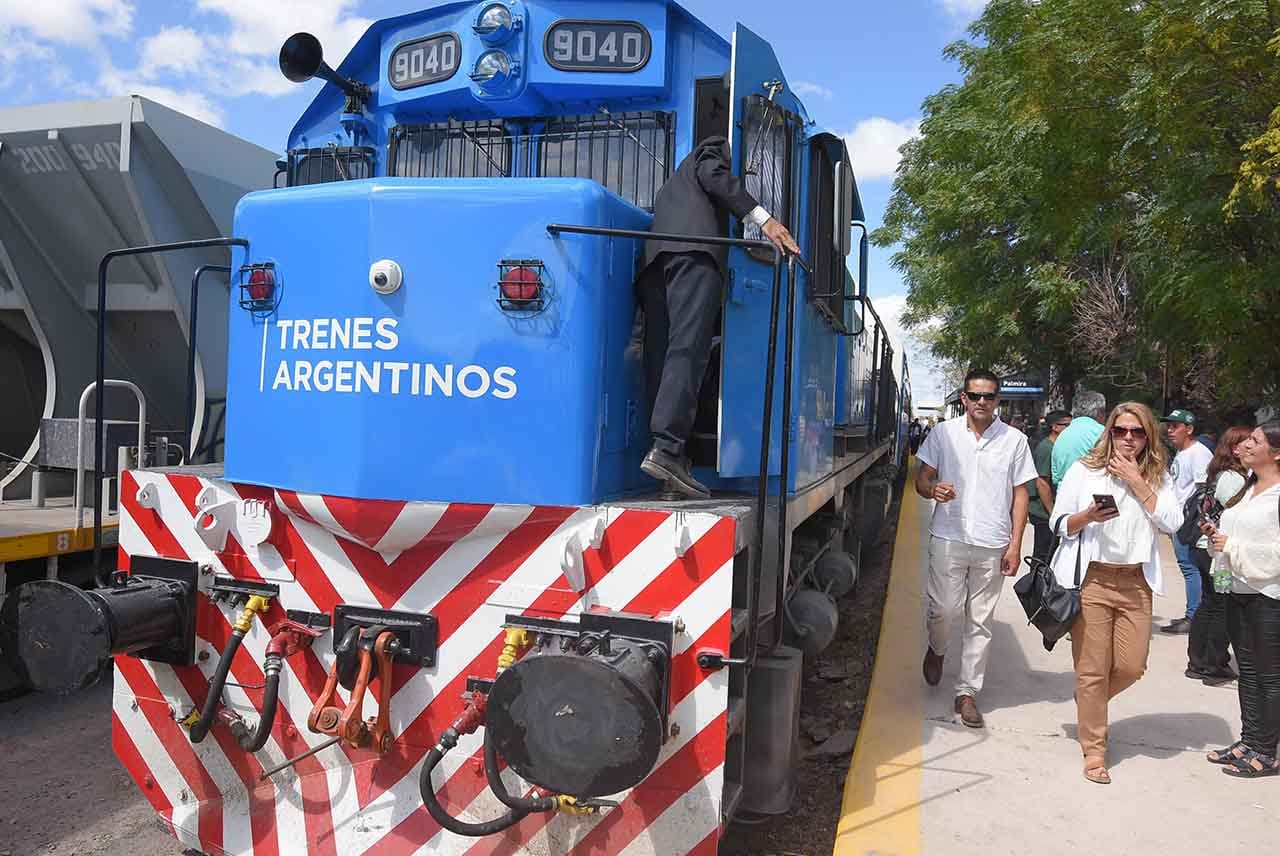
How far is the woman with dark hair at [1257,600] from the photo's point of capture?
4141mm

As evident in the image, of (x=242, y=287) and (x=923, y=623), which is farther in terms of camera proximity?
(x=923, y=623)

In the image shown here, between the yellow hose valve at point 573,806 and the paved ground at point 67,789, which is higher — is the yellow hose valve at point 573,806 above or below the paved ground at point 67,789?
above

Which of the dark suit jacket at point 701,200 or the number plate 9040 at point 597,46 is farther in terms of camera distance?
the number plate 9040 at point 597,46

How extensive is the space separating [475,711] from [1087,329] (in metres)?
17.7

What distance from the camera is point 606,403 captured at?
3.01 meters

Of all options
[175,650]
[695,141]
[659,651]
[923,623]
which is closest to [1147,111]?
[923,623]

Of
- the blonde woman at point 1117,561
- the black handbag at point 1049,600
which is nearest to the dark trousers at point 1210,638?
the blonde woman at point 1117,561

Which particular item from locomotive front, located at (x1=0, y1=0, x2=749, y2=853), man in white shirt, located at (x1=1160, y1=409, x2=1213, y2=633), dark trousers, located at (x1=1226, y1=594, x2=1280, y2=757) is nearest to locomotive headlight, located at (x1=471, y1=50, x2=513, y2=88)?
locomotive front, located at (x1=0, y1=0, x2=749, y2=853)

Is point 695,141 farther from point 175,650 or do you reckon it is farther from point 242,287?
point 175,650

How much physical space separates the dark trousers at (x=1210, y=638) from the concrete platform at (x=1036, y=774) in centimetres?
15

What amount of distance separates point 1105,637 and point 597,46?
10.7 ft

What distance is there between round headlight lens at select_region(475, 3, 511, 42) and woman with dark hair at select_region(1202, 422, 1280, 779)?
11.9ft

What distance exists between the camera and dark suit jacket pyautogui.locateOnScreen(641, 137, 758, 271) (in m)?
3.09

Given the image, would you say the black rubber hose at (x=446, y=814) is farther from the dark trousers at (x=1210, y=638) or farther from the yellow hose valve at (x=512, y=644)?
the dark trousers at (x=1210, y=638)
